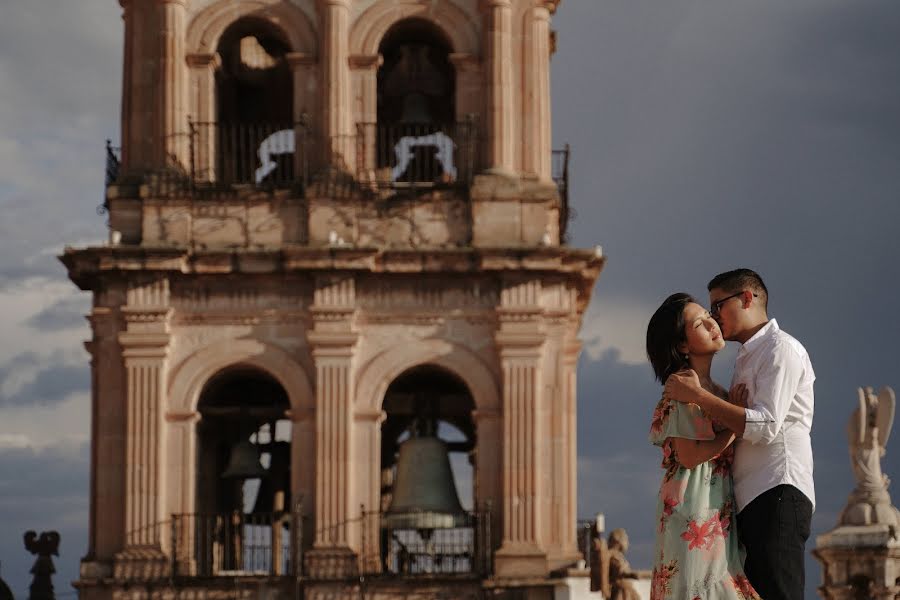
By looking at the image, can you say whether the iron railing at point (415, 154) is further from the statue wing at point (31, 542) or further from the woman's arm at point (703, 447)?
the woman's arm at point (703, 447)

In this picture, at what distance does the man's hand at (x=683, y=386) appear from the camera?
12.1 m

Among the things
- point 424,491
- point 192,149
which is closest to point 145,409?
point 192,149

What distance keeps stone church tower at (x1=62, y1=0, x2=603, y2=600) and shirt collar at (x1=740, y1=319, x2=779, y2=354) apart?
26531 mm

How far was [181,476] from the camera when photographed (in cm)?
3969

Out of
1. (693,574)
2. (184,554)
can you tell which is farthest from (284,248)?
(693,574)

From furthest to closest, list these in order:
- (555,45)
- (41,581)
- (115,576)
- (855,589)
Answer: (41,581) → (555,45) → (115,576) → (855,589)

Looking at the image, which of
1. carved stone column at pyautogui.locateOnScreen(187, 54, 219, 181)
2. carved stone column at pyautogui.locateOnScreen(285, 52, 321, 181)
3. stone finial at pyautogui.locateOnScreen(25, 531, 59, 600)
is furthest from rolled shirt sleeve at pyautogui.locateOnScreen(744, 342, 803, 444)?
stone finial at pyautogui.locateOnScreen(25, 531, 59, 600)

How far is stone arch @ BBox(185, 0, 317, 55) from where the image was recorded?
1585 inches

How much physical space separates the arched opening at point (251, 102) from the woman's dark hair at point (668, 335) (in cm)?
2779

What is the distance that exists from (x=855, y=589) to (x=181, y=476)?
10.6 meters

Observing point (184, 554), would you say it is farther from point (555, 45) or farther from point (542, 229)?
point (555, 45)

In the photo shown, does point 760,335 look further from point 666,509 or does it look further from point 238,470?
point 238,470

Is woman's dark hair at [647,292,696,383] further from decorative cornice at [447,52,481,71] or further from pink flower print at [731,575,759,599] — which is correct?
decorative cornice at [447,52,481,71]

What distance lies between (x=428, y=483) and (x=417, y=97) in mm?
6061
